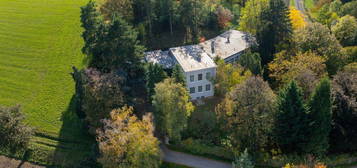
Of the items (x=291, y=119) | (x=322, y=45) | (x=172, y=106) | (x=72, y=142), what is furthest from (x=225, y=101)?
(x=72, y=142)

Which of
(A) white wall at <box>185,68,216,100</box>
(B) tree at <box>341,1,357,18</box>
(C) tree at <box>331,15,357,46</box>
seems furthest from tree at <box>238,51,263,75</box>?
(B) tree at <box>341,1,357,18</box>

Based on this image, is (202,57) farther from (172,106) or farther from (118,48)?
(172,106)

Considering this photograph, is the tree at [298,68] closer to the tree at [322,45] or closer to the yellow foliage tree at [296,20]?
the tree at [322,45]

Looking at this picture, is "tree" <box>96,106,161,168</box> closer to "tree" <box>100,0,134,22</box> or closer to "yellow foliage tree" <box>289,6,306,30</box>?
"tree" <box>100,0,134,22</box>

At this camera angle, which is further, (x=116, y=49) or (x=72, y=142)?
(x=116, y=49)

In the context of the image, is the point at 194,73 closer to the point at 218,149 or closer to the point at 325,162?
the point at 218,149

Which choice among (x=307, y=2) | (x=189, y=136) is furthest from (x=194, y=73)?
(x=307, y=2)
